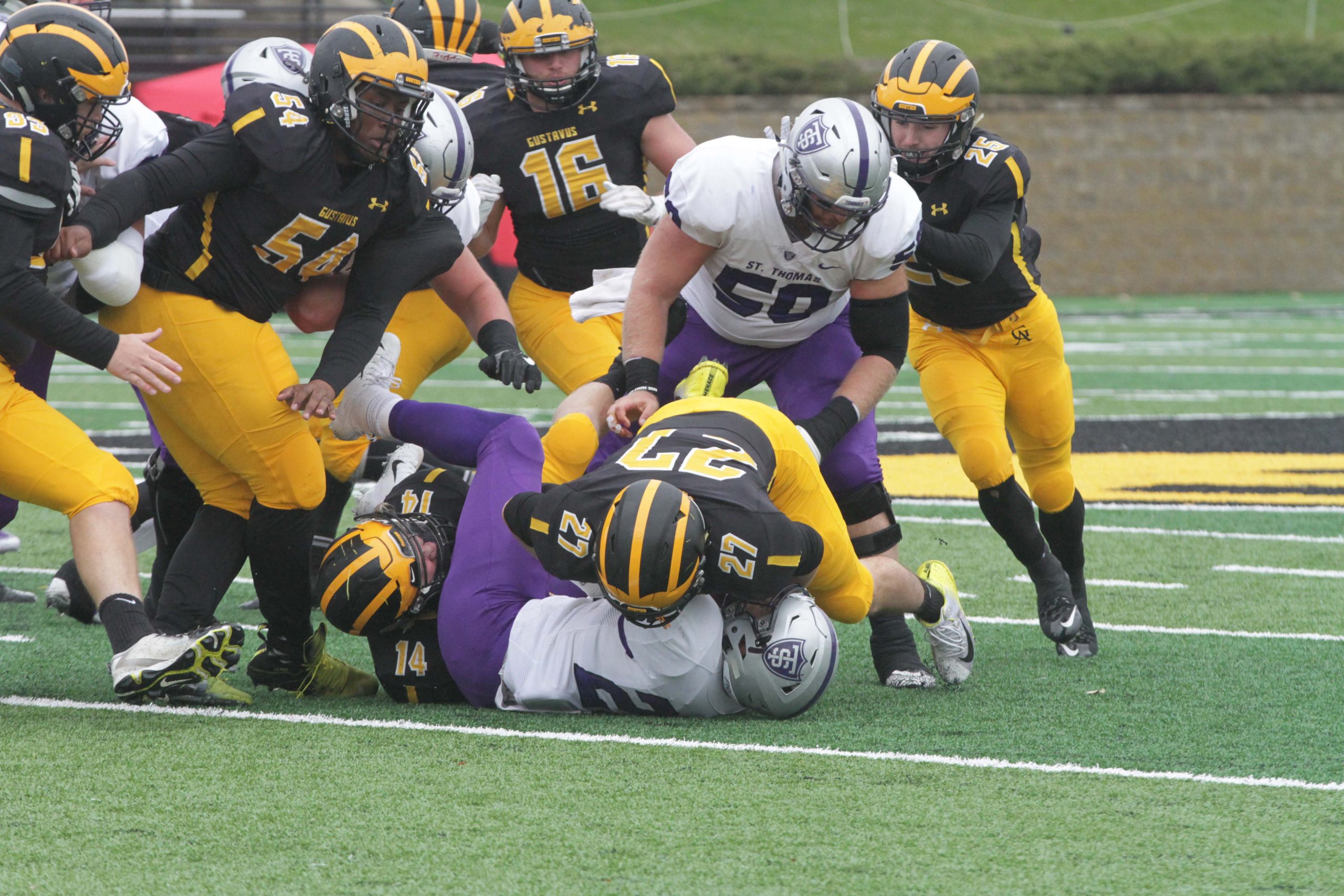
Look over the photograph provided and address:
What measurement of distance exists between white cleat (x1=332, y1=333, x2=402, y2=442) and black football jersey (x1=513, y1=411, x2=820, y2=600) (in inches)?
35.2

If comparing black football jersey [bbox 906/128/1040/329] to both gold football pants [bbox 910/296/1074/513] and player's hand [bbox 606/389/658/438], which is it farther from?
player's hand [bbox 606/389/658/438]

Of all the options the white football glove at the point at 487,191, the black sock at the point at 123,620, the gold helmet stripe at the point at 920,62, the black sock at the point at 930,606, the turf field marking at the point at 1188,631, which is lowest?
the turf field marking at the point at 1188,631

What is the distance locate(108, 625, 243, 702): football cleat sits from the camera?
390 centimetres

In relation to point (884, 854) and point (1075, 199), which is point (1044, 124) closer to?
point (1075, 199)

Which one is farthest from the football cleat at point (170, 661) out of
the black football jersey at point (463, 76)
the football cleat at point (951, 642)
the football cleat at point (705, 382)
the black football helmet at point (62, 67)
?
the black football jersey at point (463, 76)

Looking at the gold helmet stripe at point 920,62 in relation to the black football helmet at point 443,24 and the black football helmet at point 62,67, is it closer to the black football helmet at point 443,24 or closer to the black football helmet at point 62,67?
the black football helmet at point 443,24

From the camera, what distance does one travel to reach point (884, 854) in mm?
3027

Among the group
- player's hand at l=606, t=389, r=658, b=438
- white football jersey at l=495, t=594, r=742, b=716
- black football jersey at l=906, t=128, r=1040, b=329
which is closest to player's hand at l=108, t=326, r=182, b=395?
white football jersey at l=495, t=594, r=742, b=716

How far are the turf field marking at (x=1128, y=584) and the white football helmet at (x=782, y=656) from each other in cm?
212

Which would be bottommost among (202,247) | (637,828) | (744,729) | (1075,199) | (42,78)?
(1075,199)

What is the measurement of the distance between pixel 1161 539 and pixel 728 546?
3600 millimetres

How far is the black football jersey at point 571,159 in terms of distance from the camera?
227 inches

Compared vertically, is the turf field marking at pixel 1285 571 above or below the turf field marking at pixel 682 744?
below

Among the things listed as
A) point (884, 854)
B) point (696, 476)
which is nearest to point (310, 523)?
point (696, 476)
